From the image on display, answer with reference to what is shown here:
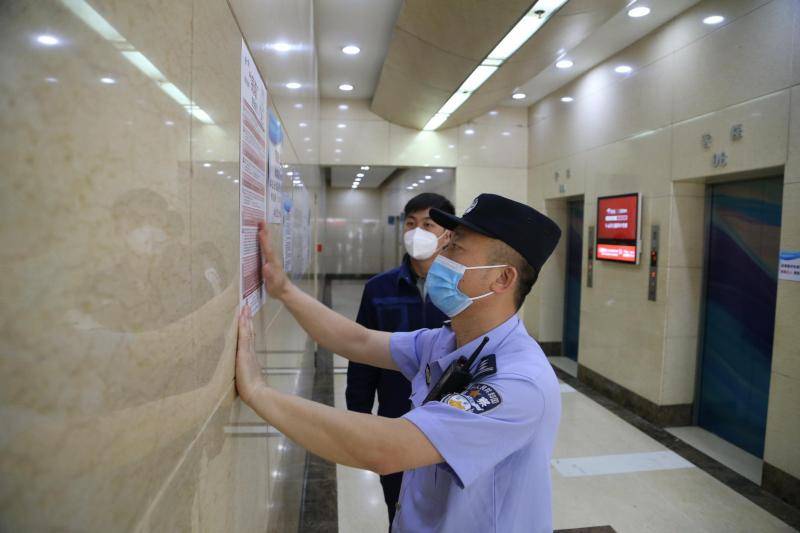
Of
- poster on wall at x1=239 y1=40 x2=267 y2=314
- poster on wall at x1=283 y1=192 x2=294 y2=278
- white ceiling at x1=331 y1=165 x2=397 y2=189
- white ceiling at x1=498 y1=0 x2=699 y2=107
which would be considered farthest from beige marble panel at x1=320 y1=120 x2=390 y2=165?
poster on wall at x1=239 y1=40 x2=267 y2=314

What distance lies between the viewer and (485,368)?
129 centimetres

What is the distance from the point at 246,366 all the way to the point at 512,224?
858 mm

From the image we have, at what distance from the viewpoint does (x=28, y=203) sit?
37cm

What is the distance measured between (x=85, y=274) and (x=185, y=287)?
0.96ft

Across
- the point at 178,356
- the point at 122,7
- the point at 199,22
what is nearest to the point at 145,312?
the point at 178,356

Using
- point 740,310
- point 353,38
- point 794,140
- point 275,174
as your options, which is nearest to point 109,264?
point 275,174

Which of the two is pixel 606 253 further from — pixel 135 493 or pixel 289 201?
pixel 135 493

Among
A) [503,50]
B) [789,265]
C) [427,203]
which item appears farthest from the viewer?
[503,50]

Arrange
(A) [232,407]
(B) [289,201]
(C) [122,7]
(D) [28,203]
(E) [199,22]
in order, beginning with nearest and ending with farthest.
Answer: (D) [28,203], (C) [122,7], (E) [199,22], (A) [232,407], (B) [289,201]

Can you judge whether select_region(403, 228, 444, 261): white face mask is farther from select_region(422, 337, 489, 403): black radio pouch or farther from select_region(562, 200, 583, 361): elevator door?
select_region(562, 200, 583, 361): elevator door

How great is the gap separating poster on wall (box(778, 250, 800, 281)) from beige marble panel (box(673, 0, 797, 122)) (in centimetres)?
123

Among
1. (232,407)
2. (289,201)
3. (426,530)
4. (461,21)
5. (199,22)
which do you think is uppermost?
(461,21)

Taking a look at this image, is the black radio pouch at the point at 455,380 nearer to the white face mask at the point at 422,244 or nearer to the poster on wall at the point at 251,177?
the poster on wall at the point at 251,177

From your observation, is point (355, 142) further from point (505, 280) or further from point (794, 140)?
point (505, 280)
